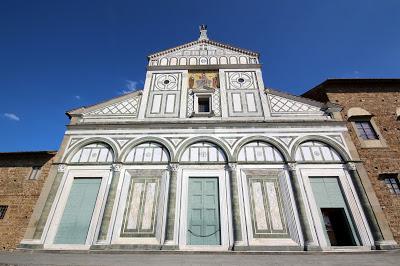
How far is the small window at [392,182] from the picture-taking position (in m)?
10.8

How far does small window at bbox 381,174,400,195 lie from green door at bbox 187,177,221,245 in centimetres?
762

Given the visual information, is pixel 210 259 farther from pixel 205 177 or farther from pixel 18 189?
pixel 18 189

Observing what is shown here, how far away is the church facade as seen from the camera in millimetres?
9719

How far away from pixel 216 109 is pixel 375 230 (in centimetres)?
870

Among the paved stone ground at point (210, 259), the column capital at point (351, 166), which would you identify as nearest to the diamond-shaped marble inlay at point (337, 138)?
the column capital at point (351, 166)

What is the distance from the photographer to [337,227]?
1034 centimetres

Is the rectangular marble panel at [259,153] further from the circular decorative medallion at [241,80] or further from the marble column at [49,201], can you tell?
the marble column at [49,201]

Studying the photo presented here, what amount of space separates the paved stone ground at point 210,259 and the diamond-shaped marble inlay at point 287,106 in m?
7.09

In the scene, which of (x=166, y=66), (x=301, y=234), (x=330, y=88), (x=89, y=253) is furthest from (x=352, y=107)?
(x=89, y=253)

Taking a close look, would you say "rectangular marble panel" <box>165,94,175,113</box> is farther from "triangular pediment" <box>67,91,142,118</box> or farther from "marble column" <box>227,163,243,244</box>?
"marble column" <box>227,163,243,244</box>

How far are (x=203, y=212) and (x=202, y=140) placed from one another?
3.53 m

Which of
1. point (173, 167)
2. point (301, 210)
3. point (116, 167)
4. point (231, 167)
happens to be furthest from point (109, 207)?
point (301, 210)

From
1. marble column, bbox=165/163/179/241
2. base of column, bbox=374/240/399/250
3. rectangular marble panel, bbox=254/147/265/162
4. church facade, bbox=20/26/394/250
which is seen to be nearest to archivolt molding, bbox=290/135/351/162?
church facade, bbox=20/26/394/250

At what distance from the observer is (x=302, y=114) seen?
42.6 ft
